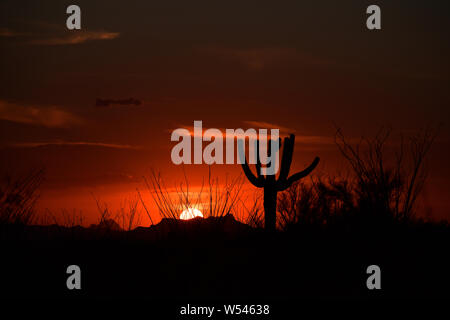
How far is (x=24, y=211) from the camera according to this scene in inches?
360

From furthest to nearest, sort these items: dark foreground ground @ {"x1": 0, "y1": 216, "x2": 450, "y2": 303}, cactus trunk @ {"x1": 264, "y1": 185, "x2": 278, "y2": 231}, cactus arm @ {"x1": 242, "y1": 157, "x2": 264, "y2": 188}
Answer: cactus arm @ {"x1": 242, "y1": 157, "x2": 264, "y2": 188} → cactus trunk @ {"x1": 264, "y1": 185, "x2": 278, "y2": 231} → dark foreground ground @ {"x1": 0, "y1": 216, "x2": 450, "y2": 303}

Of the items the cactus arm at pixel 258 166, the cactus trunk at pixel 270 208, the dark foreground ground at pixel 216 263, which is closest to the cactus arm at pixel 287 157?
the cactus trunk at pixel 270 208

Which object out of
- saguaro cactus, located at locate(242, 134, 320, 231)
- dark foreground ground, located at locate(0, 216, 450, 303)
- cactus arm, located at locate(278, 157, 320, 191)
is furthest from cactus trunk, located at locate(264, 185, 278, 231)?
dark foreground ground, located at locate(0, 216, 450, 303)

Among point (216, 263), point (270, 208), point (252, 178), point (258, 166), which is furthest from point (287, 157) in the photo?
point (216, 263)

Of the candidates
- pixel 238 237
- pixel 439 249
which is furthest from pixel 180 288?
pixel 439 249

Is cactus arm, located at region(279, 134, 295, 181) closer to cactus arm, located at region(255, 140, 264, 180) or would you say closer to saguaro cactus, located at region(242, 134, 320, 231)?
saguaro cactus, located at region(242, 134, 320, 231)

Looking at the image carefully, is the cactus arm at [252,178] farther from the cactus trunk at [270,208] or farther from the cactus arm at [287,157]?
the cactus arm at [287,157]

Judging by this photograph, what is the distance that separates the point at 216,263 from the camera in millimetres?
8570

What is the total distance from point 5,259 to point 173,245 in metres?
2.55

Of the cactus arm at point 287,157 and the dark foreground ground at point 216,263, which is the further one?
the cactus arm at point 287,157

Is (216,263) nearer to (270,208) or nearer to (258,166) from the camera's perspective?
(270,208)

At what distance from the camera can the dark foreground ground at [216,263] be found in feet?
25.8

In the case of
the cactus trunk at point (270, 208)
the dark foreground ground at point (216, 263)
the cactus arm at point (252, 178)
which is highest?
the cactus arm at point (252, 178)

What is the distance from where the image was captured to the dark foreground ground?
25.8 feet
